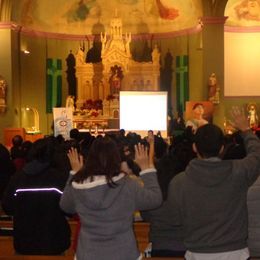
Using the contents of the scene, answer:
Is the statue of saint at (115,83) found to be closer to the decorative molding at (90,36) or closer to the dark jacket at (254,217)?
the decorative molding at (90,36)

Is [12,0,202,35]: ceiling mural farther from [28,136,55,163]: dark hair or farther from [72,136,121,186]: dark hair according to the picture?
[72,136,121,186]: dark hair

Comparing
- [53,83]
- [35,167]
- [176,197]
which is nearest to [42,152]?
[35,167]

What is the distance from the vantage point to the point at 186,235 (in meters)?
3.93

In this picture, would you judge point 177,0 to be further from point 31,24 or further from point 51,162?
point 51,162

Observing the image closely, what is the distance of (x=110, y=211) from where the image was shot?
370cm

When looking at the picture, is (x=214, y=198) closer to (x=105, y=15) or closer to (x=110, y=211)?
(x=110, y=211)

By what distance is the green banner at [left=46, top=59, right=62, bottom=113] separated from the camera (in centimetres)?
2164

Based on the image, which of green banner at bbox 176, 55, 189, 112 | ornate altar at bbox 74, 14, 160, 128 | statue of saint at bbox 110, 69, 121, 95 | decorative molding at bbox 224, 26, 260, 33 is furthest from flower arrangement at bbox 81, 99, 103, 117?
decorative molding at bbox 224, 26, 260, 33

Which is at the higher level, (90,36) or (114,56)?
(90,36)

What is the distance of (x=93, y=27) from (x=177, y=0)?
3.62 m

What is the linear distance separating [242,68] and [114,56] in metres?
5.01

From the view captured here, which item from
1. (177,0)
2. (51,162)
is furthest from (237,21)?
(51,162)

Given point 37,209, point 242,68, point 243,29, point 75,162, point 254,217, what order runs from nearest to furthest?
point 75,162 < point 254,217 < point 37,209 < point 243,29 < point 242,68

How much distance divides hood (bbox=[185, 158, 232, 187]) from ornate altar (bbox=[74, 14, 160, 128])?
16176mm
